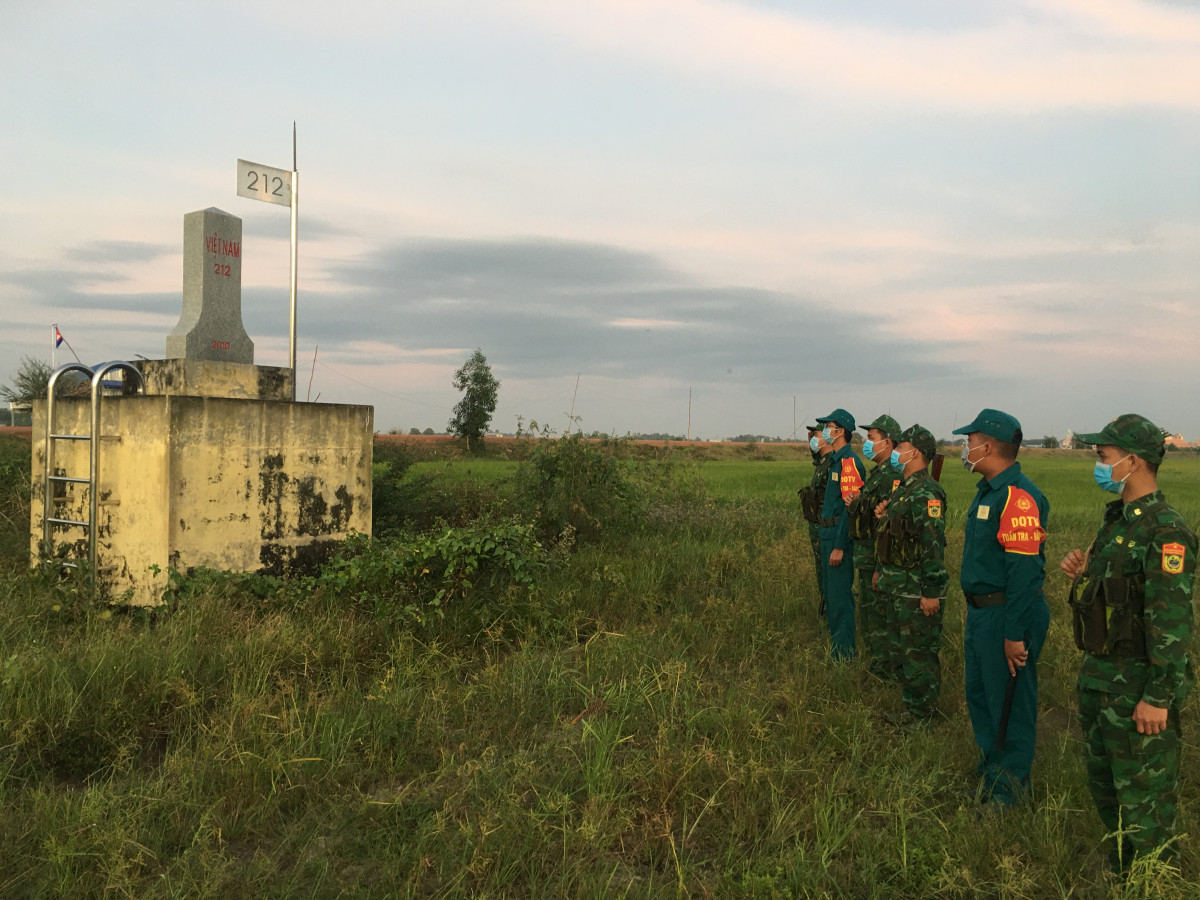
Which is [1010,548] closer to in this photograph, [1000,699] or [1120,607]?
[1000,699]

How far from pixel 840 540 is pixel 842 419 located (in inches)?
43.7

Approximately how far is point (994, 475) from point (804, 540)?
5811 millimetres

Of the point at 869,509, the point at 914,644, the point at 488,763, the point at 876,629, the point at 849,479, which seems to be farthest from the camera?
the point at 849,479

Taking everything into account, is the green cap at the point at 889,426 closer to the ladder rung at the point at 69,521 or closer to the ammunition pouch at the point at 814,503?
the ammunition pouch at the point at 814,503

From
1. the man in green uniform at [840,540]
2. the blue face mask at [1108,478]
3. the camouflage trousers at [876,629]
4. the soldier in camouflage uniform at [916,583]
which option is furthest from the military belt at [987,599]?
the man in green uniform at [840,540]

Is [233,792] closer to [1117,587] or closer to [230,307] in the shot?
[1117,587]

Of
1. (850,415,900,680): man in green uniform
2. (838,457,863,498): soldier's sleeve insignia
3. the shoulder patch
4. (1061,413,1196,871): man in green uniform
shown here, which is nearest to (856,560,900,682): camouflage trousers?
(850,415,900,680): man in green uniform

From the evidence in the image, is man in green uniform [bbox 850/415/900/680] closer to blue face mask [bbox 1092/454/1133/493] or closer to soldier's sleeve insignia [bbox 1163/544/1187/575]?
blue face mask [bbox 1092/454/1133/493]

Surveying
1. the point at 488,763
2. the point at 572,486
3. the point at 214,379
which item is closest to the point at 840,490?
the point at 572,486

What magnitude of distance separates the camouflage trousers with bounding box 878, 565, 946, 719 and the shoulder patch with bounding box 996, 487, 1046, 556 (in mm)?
870

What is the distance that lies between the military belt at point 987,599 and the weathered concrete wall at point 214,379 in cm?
592

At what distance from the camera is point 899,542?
16.6ft

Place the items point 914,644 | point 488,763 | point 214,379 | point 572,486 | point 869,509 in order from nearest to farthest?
point 488,763 < point 914,644 < point 869,509 < point 214,379 < point 572,486

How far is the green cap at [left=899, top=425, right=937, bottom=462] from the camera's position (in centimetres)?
532
